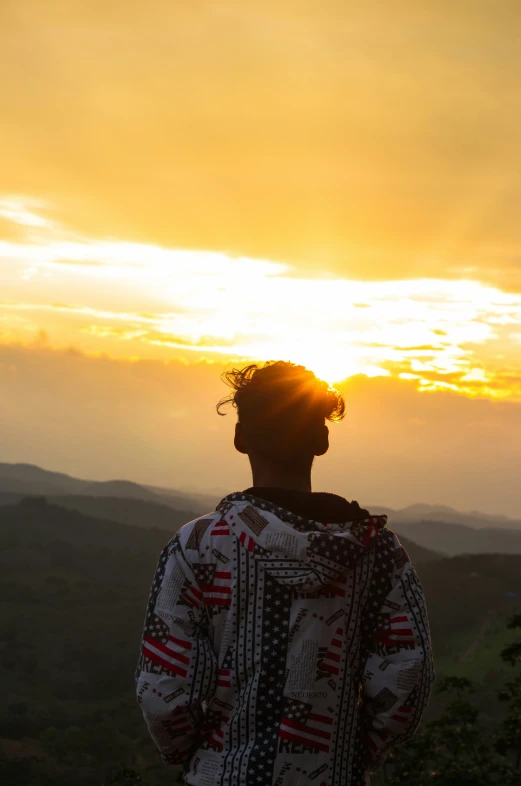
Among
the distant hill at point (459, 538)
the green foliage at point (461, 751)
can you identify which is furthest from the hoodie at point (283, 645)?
the distant hill at point (459, 538)

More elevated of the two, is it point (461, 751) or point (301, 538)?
point (301, 538)

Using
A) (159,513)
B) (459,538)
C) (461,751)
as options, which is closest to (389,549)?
(461,751)

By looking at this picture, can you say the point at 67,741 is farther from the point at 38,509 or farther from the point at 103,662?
the point at 38,509

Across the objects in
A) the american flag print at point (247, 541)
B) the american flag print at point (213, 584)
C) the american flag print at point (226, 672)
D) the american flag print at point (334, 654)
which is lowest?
the american flag print at point (226, 672)

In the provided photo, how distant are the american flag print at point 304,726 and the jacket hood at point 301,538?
1.34 feet

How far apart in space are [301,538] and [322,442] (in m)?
0.45

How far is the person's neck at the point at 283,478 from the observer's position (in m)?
2.83

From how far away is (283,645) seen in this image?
102 inches

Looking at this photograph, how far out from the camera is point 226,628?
2.66m

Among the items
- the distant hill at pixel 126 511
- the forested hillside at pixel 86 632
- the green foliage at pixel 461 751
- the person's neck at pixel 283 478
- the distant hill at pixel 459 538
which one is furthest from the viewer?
the distant hill at pixel 459 538

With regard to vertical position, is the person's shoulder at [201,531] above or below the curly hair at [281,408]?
below

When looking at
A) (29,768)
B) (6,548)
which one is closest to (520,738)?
(29,768)

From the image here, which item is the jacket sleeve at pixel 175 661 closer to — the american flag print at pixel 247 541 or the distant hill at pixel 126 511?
the american flag print at pixel 247 541

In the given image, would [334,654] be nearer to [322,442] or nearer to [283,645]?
[283,645]
